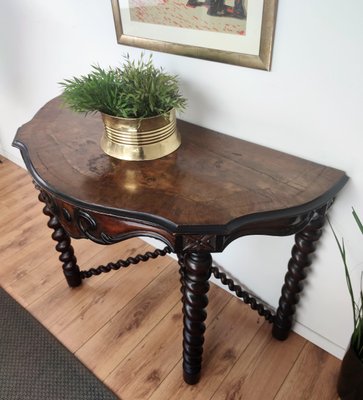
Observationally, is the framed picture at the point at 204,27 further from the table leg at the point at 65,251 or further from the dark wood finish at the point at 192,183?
the table leg at the point at 65,251

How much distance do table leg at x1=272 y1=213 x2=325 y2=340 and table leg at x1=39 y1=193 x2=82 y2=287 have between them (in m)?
0.83

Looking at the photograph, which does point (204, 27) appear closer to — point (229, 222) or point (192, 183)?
point (192, 183)

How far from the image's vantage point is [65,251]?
1348mm

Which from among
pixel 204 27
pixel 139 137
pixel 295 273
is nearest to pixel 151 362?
pixel 295 273

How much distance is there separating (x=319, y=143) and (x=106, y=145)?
59 centimetres

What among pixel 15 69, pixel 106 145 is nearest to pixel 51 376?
pixel 106 145

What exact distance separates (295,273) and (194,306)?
0.38 m

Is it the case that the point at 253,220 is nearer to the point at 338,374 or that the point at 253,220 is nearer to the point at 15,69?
the point at 338,374

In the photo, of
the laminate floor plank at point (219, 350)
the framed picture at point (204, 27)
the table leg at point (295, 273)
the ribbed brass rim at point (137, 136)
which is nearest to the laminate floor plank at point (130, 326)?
the laminate floor plank at point (219, 350)

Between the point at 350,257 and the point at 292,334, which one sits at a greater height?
the point at 350,257

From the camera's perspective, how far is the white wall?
2.53 feet

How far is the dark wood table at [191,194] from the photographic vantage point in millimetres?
737

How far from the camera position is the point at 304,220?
82cm

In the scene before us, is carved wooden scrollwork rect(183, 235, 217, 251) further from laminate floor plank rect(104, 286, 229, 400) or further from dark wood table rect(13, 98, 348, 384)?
laminate floor plank rect(104, 286, 229, 400)
